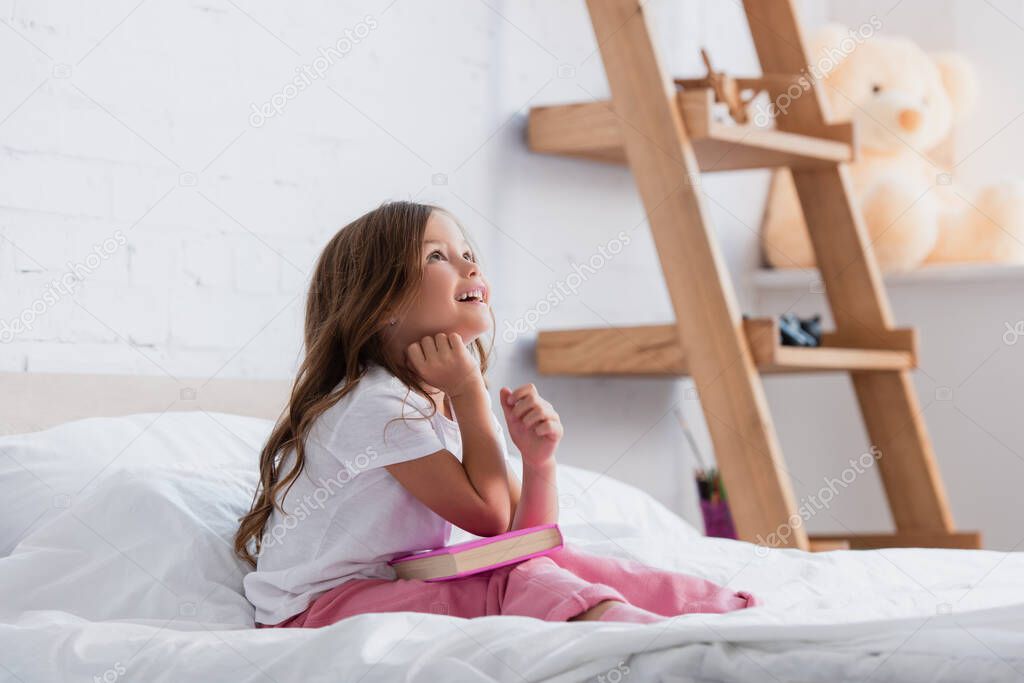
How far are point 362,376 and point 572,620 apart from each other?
1.15 feet

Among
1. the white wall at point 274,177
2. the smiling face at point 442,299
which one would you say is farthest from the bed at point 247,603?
the smiling face at point 442,299

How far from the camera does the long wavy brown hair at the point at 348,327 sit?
112 cm

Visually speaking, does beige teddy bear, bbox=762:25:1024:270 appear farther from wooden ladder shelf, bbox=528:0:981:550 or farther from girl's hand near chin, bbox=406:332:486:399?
girl's hand near chin, bbox=406:332:486:399

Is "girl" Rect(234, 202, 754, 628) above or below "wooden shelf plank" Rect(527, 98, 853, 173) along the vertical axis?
below

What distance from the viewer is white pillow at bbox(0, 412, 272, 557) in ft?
3.85

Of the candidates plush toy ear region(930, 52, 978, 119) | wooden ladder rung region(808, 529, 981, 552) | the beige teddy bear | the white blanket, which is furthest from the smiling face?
plush toy ear region(930, 52, 978, 119)

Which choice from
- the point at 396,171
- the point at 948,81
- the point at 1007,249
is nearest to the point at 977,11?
the point at 948,81

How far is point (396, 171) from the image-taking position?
1.85 metres

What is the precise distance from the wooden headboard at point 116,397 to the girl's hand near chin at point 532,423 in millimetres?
570

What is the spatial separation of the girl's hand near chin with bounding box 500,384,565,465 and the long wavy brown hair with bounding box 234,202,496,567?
0.27 feet

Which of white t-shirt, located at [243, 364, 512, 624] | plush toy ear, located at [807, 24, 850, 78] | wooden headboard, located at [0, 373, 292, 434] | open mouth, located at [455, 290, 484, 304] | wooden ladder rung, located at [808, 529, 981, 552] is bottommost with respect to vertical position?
wooden ladder rung, located at [808, 529, 981, 552]

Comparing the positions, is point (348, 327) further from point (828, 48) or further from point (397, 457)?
point (828, 48)

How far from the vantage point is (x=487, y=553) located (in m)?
→ 0.99

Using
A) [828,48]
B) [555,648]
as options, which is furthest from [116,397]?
[828,48]
